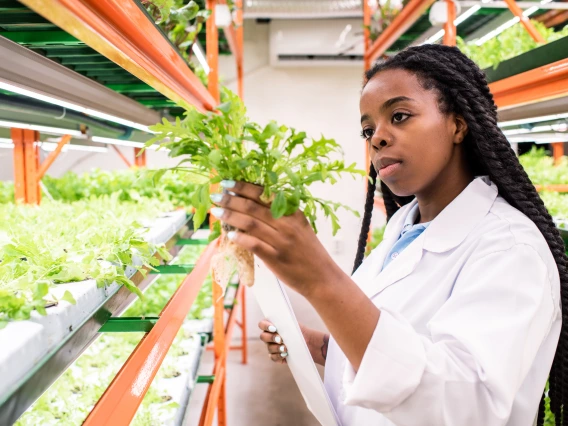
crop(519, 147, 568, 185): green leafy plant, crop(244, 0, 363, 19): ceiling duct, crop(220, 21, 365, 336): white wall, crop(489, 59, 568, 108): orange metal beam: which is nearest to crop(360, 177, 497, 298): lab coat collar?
crop(489, 59, 568, 108): orange metal beam

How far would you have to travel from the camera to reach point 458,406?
0.82 m

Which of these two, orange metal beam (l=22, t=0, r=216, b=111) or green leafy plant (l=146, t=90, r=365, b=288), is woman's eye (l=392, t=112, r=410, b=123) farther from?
orange metal beam (l=22, t=0, r=216, b=111)

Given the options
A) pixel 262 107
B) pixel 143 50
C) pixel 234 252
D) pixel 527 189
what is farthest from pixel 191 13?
pixel 262 107

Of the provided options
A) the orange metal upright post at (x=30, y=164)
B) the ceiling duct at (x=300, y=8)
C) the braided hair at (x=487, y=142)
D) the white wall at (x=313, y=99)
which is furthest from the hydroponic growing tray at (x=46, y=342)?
the white wall at (x=313, y=99)

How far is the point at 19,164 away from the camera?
8.93 ft

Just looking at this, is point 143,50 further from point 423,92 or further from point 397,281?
point 397,281

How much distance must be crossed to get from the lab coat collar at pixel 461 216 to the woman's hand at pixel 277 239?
0.46 m

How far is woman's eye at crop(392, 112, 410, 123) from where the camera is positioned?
1.07 m

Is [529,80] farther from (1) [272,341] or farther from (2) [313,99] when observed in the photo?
(2) [313,99]

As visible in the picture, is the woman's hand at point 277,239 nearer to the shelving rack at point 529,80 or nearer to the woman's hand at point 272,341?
the woman's hand at point 272,341

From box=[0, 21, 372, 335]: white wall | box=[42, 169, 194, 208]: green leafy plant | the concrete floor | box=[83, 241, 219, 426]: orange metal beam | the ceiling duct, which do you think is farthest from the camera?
box=[0, 21, 372, 335]: white wall

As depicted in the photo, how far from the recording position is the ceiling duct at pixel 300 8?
213 inches

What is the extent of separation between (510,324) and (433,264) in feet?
1.02

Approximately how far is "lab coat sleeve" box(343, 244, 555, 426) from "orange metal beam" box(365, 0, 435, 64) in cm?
274
